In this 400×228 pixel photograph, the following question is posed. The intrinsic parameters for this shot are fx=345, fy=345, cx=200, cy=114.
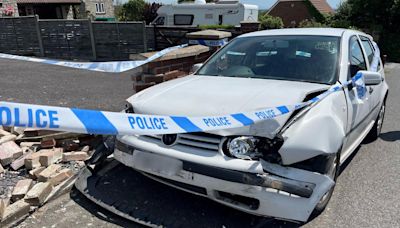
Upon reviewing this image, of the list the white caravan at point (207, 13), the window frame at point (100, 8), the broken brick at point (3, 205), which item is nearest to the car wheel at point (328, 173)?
the broken brick at point (3, 205)

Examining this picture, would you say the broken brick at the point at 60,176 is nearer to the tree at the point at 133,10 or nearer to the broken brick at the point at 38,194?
the broken brick at the point at 38,194

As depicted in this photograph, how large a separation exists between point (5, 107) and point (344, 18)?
2462 centimetres

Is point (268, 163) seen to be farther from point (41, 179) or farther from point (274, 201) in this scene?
point (41, 179)

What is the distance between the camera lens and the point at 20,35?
49.9 feet

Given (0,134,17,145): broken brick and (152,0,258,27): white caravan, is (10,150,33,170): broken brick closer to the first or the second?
(0,134,17,145): broken brick

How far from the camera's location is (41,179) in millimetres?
3342

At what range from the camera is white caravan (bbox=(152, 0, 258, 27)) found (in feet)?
62.3

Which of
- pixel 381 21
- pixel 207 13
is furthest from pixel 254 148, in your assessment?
pixel 381 21

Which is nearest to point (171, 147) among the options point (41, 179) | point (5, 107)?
point (5, 107)

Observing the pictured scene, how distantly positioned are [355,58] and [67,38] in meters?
13.7

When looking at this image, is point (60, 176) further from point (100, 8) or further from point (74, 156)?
point (100, 8)

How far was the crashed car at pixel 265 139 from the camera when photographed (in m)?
2.46

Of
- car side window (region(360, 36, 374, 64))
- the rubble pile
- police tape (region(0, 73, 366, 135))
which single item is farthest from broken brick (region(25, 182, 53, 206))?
car side window (region(360, 36, 374, 64))

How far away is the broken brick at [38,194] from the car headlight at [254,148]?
1738mm
